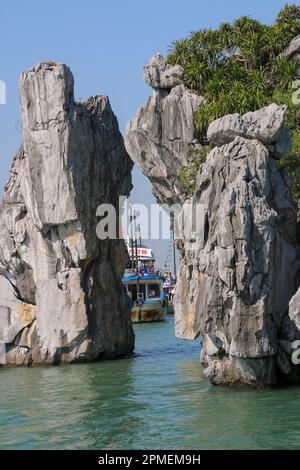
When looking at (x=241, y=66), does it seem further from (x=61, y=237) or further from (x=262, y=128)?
(x=262, y=128)

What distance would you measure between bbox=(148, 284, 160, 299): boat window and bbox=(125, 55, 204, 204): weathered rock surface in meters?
41.5

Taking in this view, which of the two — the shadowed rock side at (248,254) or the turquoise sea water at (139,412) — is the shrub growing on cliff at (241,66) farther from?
the turquoise sea water at (139,412)

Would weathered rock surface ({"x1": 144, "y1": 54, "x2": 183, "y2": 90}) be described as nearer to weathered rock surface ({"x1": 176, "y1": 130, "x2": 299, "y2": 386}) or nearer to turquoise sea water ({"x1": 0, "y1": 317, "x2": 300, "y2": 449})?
weathered rock surface ({"x1": 176, "y1": 130, "x2": 299, "y2": 386})

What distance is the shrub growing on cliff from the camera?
99.5 ft

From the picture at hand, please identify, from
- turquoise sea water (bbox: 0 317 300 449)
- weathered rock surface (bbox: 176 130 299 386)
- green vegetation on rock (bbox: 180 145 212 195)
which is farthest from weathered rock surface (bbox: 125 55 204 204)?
weathered rock surface (bbox: 176 130 299 386)

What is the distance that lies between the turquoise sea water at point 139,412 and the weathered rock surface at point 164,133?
647 cm

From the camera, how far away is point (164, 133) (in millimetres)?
31766

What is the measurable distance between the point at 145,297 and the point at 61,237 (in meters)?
39.8

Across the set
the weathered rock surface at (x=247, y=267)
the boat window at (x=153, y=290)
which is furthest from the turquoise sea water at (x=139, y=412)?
the boat window at (x=153, y=290)

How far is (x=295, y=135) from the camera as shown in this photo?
94.3 ft

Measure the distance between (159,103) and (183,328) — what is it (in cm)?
767
